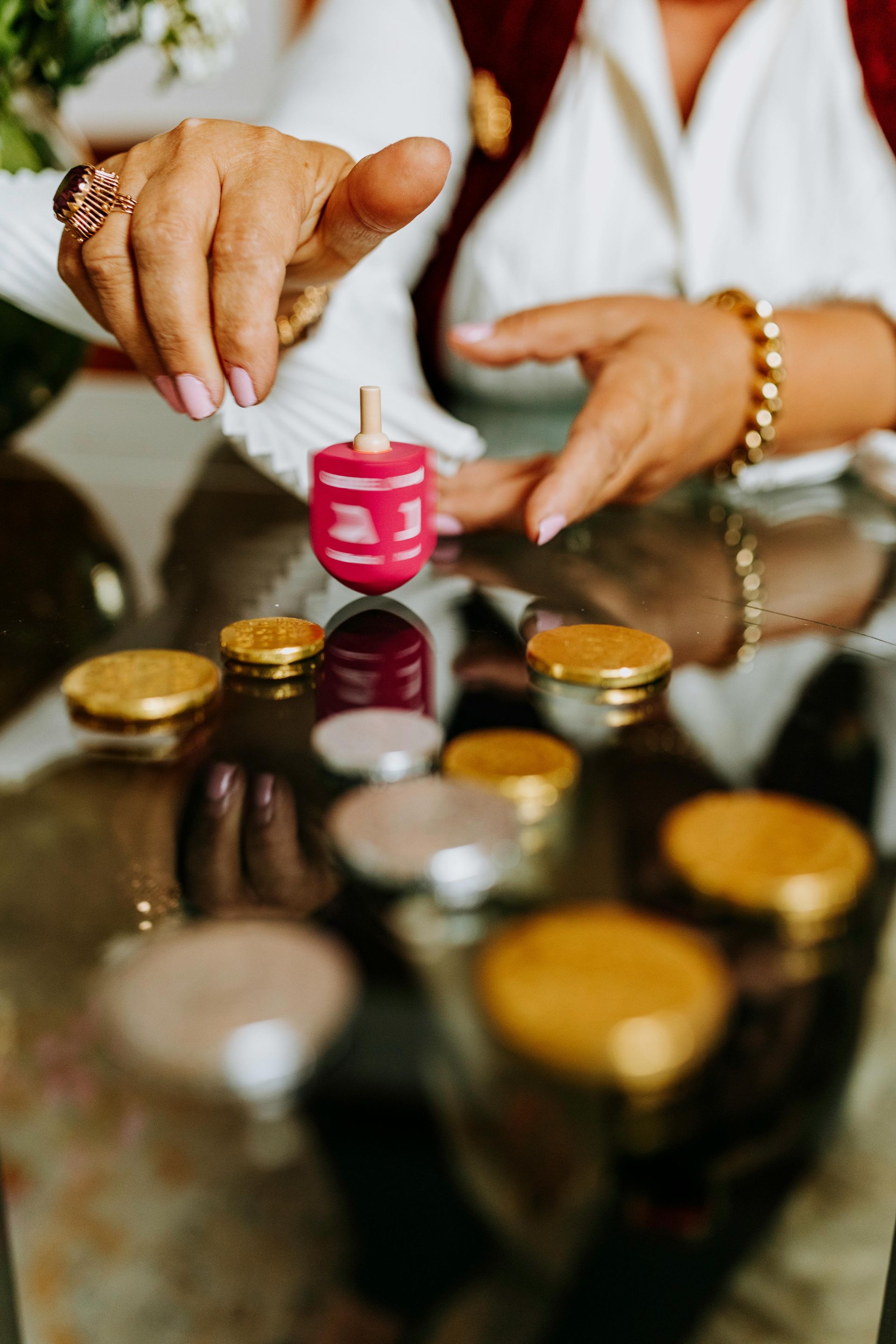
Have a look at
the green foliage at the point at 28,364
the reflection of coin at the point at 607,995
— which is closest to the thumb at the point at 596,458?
the reflection of coin at the point at 607,995

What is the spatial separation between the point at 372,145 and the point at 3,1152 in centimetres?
84

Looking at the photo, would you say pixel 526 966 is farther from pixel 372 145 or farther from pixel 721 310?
pixel 372 145

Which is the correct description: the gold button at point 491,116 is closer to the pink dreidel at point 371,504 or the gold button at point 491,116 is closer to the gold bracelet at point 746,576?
the gold bracelet at point 746,576

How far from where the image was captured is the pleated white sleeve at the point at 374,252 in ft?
2.23

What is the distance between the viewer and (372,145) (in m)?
0.87

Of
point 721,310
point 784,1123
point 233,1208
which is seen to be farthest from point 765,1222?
point 721,310

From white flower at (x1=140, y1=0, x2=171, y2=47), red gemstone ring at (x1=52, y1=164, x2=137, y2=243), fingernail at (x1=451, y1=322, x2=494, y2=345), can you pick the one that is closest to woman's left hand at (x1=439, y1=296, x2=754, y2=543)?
fingernail at (x1=451, y1=322, x2=494, y2=345)

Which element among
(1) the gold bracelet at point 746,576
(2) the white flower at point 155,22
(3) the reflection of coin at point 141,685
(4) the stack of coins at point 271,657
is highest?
(2) the white flower at point 155,22

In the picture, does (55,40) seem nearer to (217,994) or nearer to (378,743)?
(378,743)

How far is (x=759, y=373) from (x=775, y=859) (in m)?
0.51

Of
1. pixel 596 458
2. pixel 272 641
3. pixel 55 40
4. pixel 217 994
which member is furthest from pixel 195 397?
pixel 55 40

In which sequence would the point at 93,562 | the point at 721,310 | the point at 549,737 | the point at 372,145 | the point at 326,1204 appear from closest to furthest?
the point at 326,1204 → the point at 549,737 → the point at 93,562 → the point at 721,310 → the point at 372,145

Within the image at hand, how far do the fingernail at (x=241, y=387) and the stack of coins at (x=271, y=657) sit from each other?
12cm

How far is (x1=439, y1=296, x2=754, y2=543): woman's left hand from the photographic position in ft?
2.09
